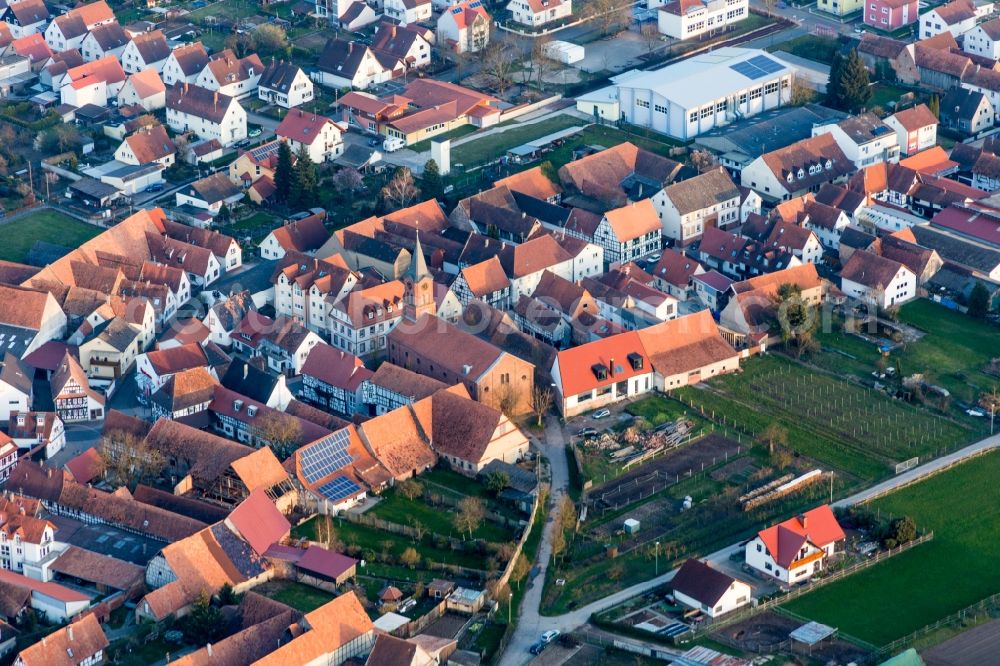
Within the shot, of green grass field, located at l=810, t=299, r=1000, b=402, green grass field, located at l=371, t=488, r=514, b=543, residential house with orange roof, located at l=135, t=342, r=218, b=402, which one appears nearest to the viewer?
green grass field, located at l=371, t=488, r=514, b=543

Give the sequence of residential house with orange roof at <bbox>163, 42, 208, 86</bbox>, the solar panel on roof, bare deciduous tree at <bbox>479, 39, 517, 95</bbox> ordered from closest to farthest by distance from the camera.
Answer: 1. the solar panel on roof
2. bare deciduous tree at <bbox>479, 39, 517, 95</bbox>
3. residential house with orange roof at <bbox>163, 42, 208, 86</bbox>

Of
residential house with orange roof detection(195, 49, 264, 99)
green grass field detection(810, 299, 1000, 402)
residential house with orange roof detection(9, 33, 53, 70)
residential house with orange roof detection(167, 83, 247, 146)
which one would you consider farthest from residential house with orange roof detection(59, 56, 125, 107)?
green grass field detection(810, 299, 1000, 402)

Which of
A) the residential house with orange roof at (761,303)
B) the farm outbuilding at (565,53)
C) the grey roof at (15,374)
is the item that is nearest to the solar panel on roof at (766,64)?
the farm outbuilding at (565,53)

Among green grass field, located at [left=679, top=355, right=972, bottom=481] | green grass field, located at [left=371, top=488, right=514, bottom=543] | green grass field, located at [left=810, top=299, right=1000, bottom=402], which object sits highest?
green grass field, located at [left=371, top=488, right=514, bottom=543]

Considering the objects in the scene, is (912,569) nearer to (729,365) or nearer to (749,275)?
(729,365)

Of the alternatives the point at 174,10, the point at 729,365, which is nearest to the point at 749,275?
the point at 729,365

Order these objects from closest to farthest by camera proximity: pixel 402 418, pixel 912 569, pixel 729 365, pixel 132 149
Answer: pixel 912 569
pixel 402 418
pixel 729 365
pixel 132 149

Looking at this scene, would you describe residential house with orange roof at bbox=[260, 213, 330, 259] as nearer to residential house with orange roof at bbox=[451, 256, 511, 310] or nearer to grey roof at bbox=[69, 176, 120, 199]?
residential house with orange roof at bbox=[451, 256, 511, 310]

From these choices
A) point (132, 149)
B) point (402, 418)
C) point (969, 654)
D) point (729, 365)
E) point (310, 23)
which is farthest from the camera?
point (310, 23)
